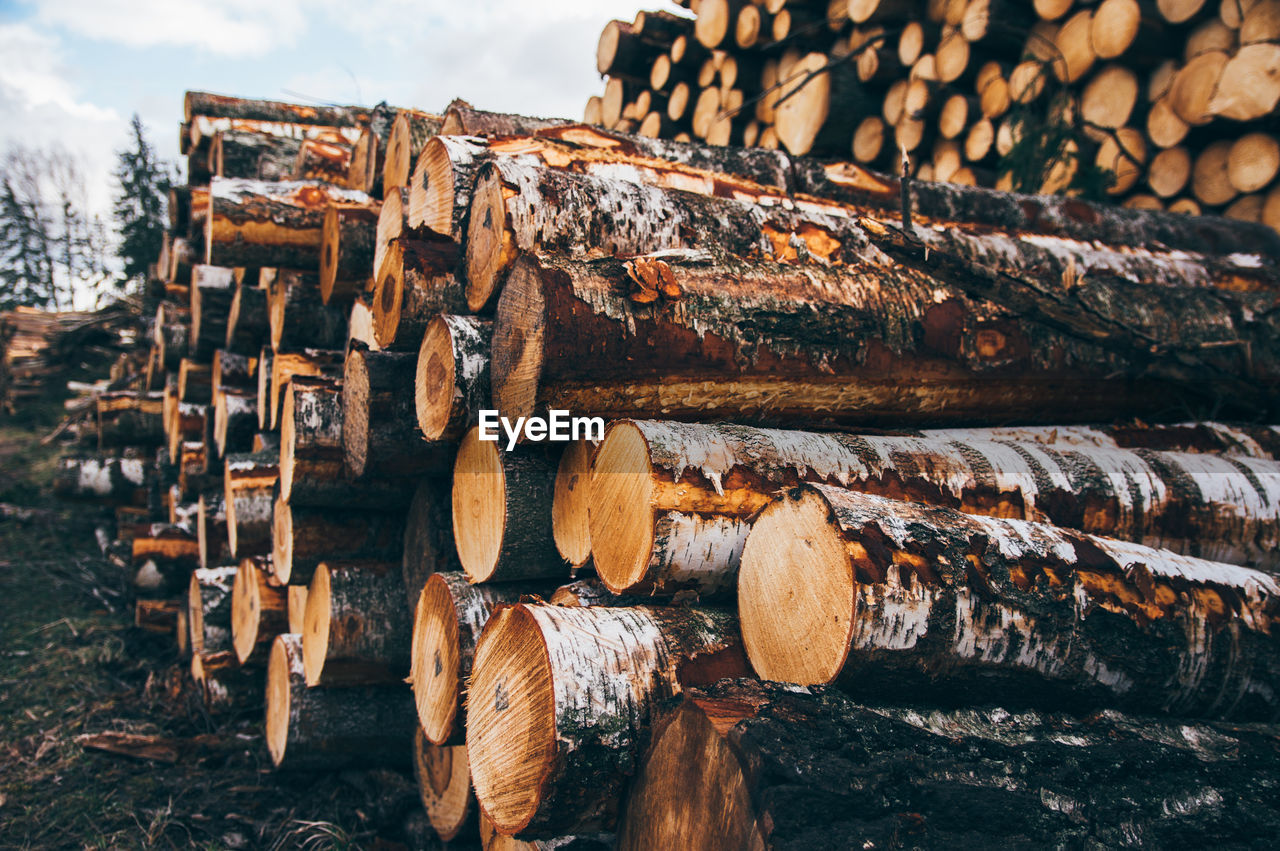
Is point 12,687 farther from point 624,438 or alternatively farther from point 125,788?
point 624,438

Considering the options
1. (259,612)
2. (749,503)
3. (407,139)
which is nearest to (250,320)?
(259,612)

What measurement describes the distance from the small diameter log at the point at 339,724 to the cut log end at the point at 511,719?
55.8 inches

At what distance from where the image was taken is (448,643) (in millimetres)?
1959

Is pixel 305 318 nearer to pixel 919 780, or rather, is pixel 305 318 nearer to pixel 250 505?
pixel 250 505

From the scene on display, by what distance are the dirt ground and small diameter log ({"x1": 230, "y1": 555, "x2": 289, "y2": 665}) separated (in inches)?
13.5

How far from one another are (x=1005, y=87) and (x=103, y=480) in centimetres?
705

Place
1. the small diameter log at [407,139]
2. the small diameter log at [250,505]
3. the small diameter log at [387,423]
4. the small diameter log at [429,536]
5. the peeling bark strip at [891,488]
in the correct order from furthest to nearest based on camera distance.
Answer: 1. the small diameter log at [250,505]
2. the small diameter log at [407,139]
3. the small diameter log at [429,536]
4. the small diameter log at [387,423]
5. the peeling bark strip at [891,488]

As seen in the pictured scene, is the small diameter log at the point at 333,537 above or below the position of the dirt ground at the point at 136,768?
above

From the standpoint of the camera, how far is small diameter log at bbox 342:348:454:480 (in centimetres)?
238

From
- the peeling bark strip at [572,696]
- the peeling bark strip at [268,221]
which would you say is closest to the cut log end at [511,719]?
the peeling bark strip at [572,696]

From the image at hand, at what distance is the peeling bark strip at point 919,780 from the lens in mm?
977

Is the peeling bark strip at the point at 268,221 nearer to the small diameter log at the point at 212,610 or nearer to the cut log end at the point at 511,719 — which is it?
the small diameter log at the point at 212,610

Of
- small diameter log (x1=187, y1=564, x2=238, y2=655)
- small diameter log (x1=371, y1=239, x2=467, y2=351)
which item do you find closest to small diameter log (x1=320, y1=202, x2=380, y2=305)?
small diameter log (x1=371, y1=239, x2=467, y2=351)

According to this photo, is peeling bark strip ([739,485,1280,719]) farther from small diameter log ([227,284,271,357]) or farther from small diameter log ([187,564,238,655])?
small diameter log ([227,284,271,357])
